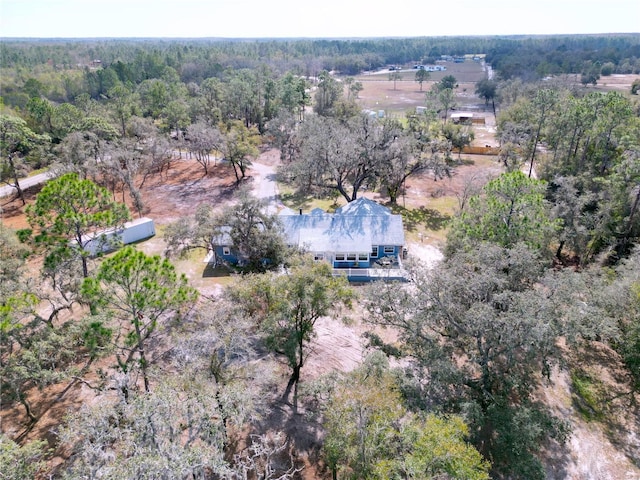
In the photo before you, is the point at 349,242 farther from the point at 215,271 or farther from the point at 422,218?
the point at 422,218

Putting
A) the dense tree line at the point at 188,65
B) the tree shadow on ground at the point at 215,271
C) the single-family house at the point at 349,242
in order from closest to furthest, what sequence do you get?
the tree shadow on ground at the point at 215,271 < the single-family house at the point at 349,242 < the dense tree line at the point at 188,65

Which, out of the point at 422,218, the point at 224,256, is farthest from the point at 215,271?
the point at 422,218

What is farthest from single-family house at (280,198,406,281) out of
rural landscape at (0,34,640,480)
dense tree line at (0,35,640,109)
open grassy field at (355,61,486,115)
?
dense tree line at (0,35,640,109)

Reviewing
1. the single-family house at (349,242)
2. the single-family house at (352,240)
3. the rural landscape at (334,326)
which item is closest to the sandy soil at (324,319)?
the rural landscape at (334,326)

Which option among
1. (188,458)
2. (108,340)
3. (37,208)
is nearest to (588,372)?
(188,458)

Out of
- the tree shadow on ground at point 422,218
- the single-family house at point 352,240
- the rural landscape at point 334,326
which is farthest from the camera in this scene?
the tree shadow on ground at point 422,218

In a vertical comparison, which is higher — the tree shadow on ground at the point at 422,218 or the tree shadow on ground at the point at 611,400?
the tree shadow on ground at the point at 422,218

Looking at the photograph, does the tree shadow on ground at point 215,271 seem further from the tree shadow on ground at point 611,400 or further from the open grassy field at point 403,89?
the open grassy field at point 403,89
